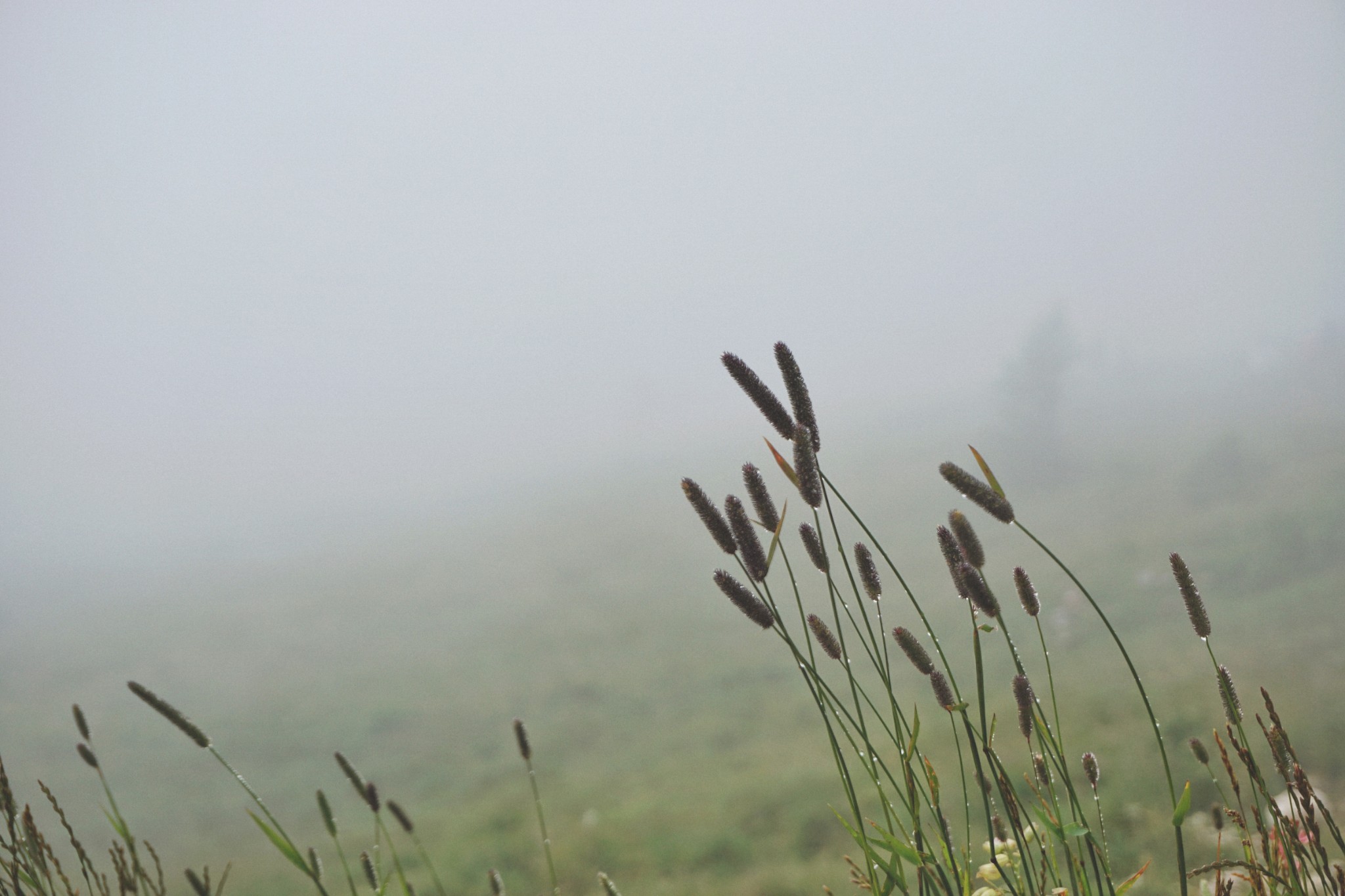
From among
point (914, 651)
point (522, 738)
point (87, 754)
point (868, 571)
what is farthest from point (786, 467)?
point (87, 754)

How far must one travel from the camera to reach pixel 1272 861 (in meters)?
1.31

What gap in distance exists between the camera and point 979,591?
0.84 metres

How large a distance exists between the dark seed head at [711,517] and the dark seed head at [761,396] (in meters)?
0.13

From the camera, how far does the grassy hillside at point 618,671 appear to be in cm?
981

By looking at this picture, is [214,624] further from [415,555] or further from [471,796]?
[471,796]

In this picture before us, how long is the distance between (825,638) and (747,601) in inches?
5.8

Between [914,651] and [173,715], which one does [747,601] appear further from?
[173,715]

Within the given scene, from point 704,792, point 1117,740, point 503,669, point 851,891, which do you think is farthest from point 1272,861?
point 503,669

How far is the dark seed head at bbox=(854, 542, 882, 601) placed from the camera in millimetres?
948

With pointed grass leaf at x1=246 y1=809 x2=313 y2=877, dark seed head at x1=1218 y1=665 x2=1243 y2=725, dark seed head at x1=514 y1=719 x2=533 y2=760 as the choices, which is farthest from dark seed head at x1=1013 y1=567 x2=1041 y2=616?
pointed grass leaf at x1=246 y1=809 x2=313 y2=877

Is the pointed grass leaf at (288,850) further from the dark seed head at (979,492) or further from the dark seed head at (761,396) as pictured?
the dark seed head at (979,492)

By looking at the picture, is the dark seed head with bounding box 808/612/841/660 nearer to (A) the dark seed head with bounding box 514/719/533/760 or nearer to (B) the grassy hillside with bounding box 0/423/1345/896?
(A) the dark seed head with bounding box 514/719/533/760

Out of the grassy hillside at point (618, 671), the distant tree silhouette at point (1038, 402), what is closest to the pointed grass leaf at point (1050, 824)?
the grassy hillside at point (618, 671)

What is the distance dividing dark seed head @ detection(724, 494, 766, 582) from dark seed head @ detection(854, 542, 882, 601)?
14 centimetres
